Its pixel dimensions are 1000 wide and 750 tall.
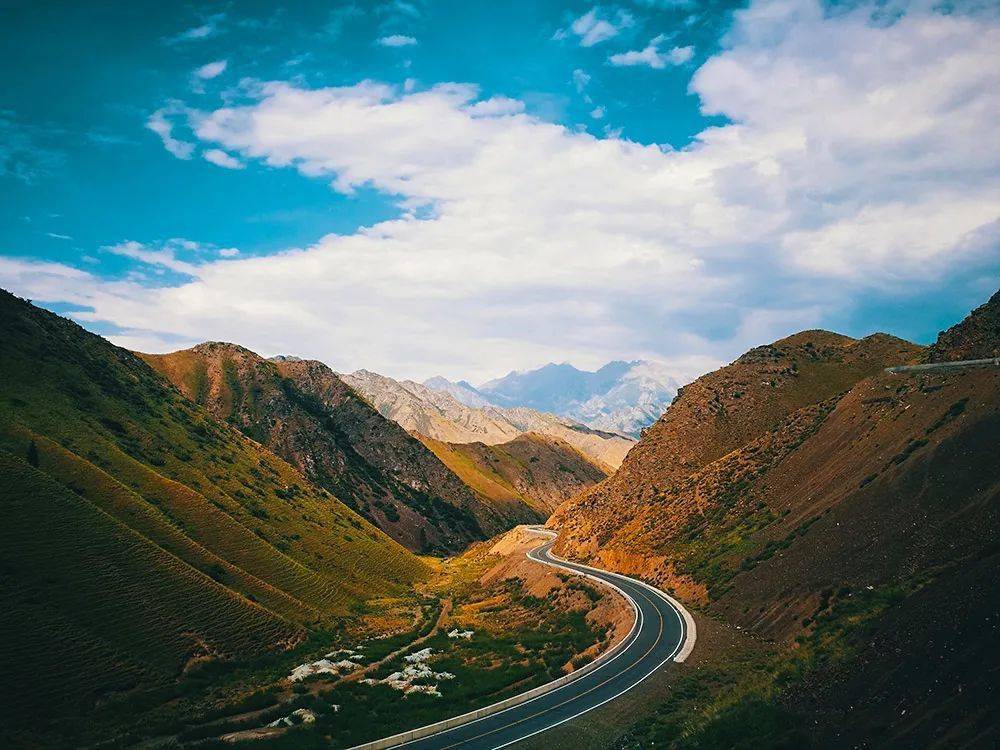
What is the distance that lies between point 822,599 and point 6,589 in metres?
43.1

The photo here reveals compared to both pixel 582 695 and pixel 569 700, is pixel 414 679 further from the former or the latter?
pixel 582 695

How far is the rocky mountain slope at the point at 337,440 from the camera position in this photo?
12100 cm

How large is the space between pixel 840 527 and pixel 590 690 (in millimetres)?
23002

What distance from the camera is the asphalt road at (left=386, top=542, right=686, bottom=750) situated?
73.6 ft

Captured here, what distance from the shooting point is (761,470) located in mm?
65062

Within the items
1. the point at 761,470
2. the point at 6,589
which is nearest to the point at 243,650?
the point at 6,589

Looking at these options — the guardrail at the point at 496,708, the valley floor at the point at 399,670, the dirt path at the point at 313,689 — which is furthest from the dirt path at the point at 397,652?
the guardrail at the point at 496,708

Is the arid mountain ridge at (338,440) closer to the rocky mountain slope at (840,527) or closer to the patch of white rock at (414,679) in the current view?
the rocky mountain slope at (840,527)

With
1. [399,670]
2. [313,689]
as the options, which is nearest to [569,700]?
[399,670]

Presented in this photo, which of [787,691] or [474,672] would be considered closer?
[787,691]

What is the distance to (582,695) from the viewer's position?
27.0m

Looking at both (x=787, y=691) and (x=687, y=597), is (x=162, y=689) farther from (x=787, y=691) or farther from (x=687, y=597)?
(x=687, y=597)

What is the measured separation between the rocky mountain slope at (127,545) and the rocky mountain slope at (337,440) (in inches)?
1902

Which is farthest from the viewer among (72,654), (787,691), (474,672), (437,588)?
(437,588)
